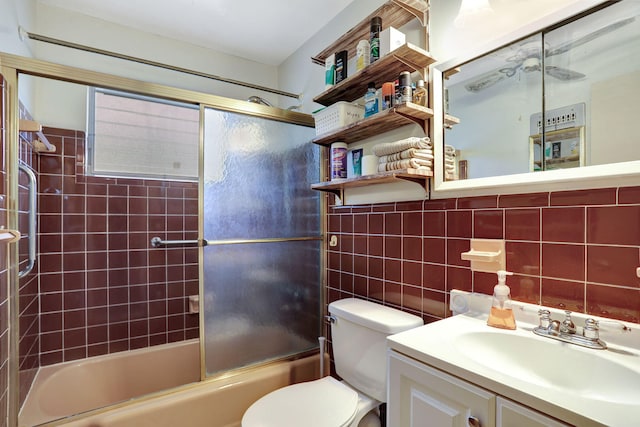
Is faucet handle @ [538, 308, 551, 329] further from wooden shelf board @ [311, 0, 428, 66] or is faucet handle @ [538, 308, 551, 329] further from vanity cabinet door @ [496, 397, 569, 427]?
wooden shelf board @ [311, 0, 428, 66]

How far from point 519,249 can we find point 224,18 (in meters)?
2.06

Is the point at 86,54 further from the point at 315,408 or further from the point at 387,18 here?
the point at 315,408

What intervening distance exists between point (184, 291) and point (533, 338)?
2196 mm

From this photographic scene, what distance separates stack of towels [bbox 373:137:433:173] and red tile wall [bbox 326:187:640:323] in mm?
188

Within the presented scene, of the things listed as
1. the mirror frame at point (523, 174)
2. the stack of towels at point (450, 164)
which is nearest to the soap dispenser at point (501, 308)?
the mirror frame at point (523, 174)

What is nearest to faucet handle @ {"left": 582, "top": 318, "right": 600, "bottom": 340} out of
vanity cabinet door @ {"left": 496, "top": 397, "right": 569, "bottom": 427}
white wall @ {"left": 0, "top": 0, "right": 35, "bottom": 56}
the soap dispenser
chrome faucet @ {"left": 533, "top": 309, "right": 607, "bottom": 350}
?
chrome faucet @ {"left": 533, "top": 309, "right": 607, "bottom": 350}

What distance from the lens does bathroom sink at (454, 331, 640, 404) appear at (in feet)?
2.42

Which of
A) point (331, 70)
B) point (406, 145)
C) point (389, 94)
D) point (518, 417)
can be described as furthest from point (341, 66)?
point (518, 417)

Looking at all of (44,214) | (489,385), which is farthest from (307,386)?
(44,214)

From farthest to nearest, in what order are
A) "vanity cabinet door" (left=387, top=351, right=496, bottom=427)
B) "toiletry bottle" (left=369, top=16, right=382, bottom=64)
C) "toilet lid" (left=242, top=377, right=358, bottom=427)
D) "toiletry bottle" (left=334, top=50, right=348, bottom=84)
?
1. "toiletry bottle" (left=334, top=50, right=348, bottom=84)
2. "toiletry bottle" (left=369, top=16, right=382, bottom=64)
3. "toilet lid" (left=242, top=377, right=358, bottom=427)
4. "vanity cabinet door" (left=387, top=351, right=496, bottom=427)

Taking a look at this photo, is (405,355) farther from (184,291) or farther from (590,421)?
(184,291)

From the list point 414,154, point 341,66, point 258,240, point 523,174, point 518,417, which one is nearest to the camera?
point 518,417

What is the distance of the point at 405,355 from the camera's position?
879 millimetres

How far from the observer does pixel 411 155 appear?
1250 mm
